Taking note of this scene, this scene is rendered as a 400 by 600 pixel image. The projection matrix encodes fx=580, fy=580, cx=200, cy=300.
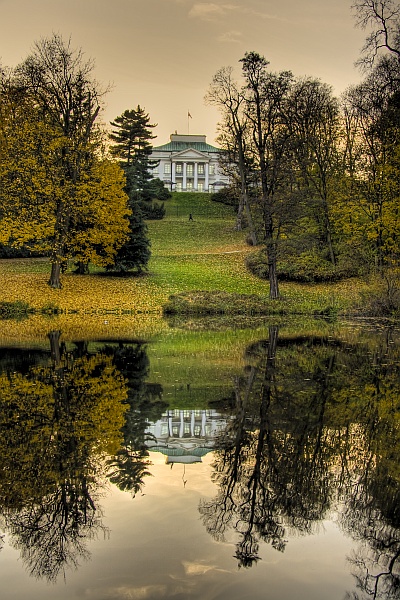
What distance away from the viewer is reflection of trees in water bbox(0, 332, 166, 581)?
4766mm

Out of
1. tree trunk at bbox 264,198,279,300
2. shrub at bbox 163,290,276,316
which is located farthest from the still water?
tree trunk at bbox 264,198,279,300

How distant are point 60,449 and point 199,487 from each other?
5.99ft

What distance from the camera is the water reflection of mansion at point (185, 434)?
688 cm

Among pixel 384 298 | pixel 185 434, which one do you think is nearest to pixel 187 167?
pixel 384 298

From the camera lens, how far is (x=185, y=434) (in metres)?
7.56

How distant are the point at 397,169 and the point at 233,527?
31470 millimetres

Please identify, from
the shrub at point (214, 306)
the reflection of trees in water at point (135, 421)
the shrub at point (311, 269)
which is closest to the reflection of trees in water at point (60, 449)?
the reflection of trees in water at point (135, 421)

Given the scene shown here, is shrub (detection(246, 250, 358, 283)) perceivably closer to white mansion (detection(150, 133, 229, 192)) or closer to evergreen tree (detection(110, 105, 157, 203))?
evergreen tree (detection(110, 105, 157, 203))

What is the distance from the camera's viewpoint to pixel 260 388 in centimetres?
1042

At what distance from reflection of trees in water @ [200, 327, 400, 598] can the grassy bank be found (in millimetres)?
17592

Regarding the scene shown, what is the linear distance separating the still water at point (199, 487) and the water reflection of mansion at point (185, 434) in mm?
27

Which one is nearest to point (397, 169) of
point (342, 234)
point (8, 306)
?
point (342, 234)

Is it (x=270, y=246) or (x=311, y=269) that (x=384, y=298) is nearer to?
(x=270, y=246)

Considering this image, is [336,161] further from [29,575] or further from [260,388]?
[29,575]
